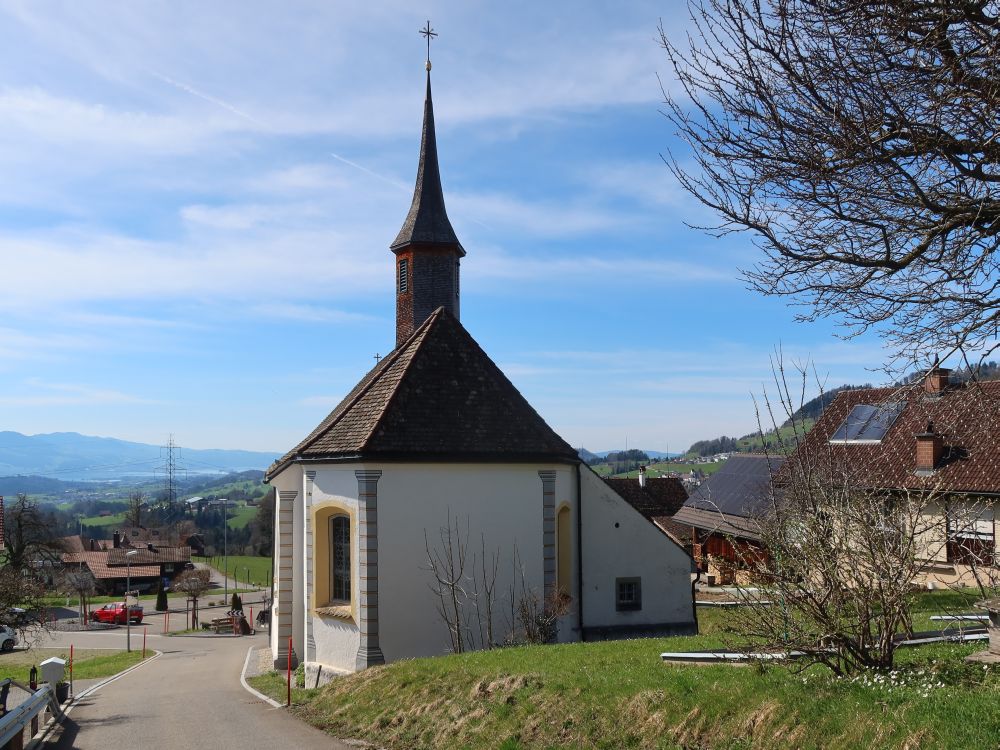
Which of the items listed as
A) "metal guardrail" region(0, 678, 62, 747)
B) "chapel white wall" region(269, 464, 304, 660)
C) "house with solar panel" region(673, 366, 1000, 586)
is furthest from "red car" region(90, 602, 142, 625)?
"metal guardrail" region(0, 678, 62, 747)

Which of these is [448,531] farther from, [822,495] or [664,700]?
[822,495]

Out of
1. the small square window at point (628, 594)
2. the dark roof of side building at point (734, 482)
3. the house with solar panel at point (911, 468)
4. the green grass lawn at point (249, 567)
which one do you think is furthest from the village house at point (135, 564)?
the small square window at point (628, 594)

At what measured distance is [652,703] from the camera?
8516mm

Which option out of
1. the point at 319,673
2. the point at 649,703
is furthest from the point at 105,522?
the point at 649,703

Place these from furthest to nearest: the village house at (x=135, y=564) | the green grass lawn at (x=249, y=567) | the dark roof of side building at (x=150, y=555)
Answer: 1. the green grass lawn at (x=249, y=567)
2. the dark roof of side building at (x=150, y=555)
3. the village house at (x=135, y=564)

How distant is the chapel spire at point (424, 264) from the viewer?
71.5 ft

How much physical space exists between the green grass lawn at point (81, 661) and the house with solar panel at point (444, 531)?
9.91m

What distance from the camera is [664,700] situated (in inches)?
334

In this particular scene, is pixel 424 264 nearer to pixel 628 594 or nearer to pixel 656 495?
pixel 628 594

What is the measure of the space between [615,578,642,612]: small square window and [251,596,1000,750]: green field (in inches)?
175

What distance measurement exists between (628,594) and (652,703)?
10.1 meters

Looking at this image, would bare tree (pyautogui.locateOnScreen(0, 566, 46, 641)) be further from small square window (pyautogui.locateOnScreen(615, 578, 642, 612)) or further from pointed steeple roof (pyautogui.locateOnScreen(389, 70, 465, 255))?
small square window (pyautogui.locateOnScreen(615, 578, 642, 612))

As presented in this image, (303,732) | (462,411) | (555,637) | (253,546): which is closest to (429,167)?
(462,411)

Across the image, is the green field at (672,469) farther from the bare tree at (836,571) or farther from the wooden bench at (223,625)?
the bare tree at (836,571)
